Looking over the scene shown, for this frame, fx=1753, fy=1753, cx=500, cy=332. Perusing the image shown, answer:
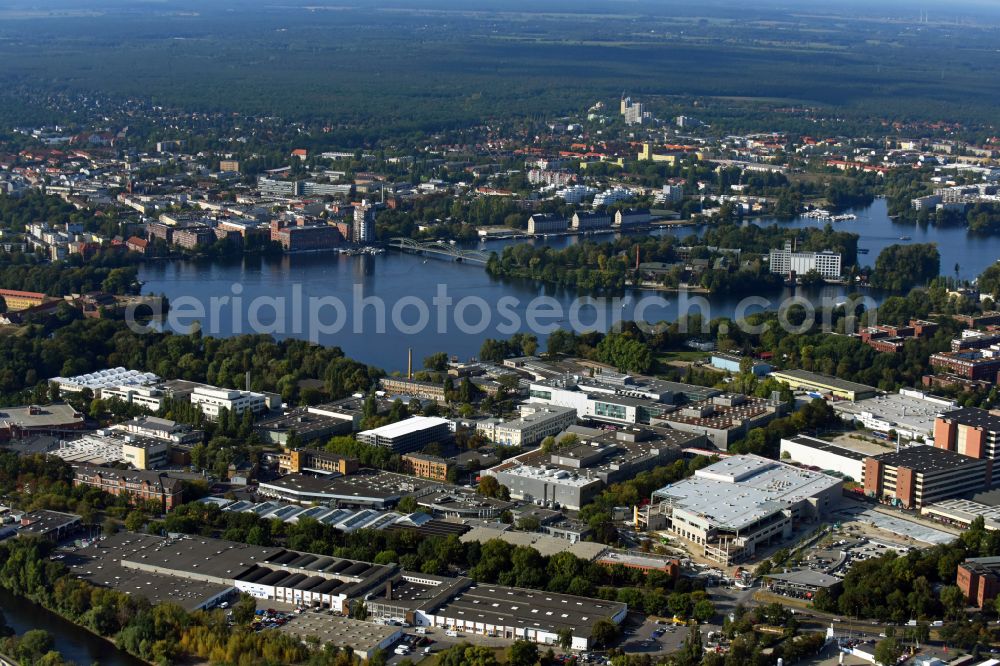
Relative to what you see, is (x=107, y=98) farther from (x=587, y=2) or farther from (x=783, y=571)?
(x=587, y=2)

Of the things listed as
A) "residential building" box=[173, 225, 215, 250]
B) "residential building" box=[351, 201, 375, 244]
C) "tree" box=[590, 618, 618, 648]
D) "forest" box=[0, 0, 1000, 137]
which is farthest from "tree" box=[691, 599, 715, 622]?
"forest" box=[0, 0, 1000, 137]

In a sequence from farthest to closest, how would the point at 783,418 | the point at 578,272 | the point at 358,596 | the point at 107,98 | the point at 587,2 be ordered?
1. the point at 587,2
2. the point at 107,98
3. the point at 578,272
4. the point at 783,418
5. the point at 358,596

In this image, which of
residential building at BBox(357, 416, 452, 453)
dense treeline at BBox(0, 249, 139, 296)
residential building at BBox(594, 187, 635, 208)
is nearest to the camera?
residential building at BBox(357, 416, 452, 453)

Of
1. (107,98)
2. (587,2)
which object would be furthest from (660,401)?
(587,2)

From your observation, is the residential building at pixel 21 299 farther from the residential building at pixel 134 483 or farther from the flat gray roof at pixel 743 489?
the flat gray roof at pixel 743 489

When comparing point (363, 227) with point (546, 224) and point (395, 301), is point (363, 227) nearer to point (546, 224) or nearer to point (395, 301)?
point (546, 224)

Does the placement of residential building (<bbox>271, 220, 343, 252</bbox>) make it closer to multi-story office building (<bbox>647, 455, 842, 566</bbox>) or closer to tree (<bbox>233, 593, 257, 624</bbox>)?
multi-story office building (<bbox>647, 455, 842, 566</bbox>)

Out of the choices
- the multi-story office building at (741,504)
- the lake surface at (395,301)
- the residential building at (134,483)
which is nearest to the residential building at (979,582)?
the multi-story office building at (741,504)

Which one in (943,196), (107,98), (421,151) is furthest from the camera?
(107,98)
